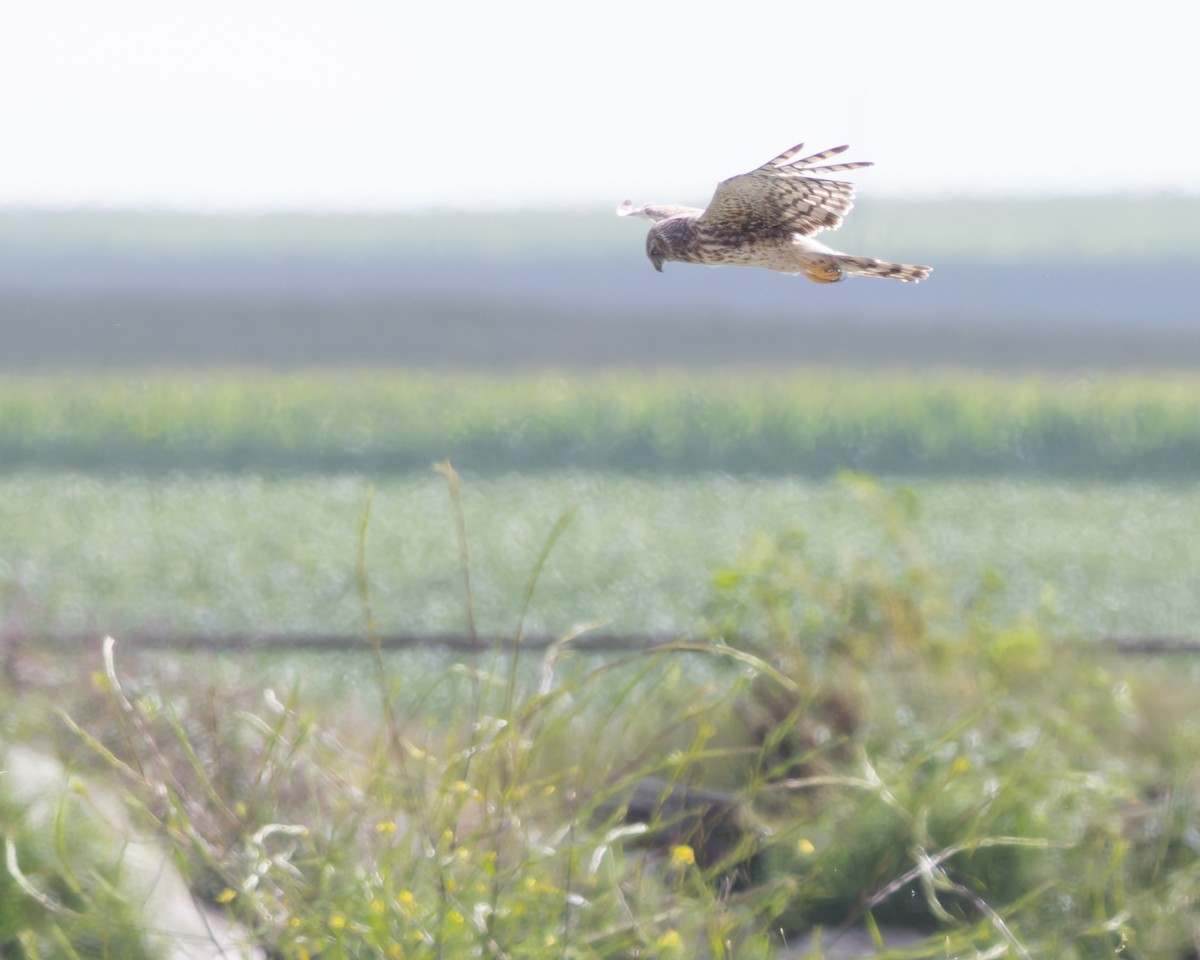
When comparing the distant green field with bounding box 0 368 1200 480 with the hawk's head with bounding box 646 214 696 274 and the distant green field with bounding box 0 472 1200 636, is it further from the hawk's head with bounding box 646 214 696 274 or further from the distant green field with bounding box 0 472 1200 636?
the hawk's head with bounding box 646 214 696 274

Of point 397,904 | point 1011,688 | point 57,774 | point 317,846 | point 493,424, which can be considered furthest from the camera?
point 493,424

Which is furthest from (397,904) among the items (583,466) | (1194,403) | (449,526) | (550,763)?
(1194,403)

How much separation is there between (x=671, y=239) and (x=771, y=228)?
0.12 metres

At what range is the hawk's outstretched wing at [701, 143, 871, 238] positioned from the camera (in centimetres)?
135

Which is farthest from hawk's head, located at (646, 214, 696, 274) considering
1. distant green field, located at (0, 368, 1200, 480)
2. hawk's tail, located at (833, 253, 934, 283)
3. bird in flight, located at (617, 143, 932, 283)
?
distant green field, located at (0, 368, 1200, 480)

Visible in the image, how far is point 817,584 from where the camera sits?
5.85 metres

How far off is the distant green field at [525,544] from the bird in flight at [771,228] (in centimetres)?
937

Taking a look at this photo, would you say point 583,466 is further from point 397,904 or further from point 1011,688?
point 397,904

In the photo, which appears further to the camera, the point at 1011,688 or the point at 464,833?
the point at 1011,688

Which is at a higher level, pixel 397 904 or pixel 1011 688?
pixel 397 904

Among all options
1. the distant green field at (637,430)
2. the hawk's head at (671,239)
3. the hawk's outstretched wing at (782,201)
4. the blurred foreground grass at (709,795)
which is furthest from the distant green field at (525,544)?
the hawk's head at (671,239)

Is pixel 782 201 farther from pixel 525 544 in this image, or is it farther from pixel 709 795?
pixel 525 544

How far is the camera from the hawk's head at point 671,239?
52.9 inches

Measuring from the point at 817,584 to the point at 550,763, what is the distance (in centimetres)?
131
